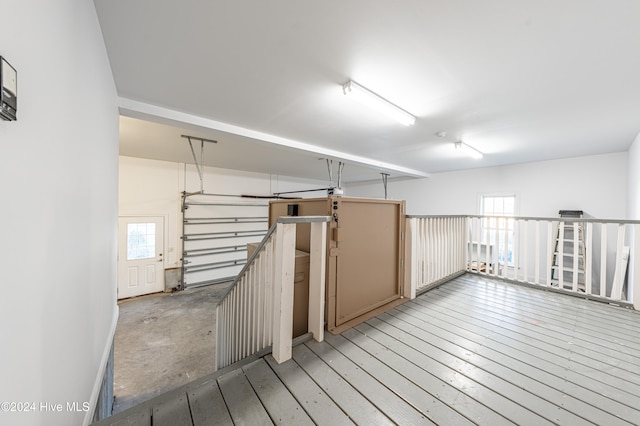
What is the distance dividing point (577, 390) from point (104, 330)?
11.4 ft

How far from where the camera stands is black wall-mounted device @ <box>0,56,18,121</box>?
1.79 ft

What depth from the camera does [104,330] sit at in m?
1.93

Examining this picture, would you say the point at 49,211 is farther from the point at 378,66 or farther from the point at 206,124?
the point at 206,124

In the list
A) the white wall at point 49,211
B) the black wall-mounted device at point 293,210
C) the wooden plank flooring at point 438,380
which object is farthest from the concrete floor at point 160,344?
the black wall-mounted device at point 293,210

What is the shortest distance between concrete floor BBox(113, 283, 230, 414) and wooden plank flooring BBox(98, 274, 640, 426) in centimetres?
227

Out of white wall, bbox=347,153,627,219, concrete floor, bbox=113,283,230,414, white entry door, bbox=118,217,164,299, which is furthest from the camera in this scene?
white entry door, bbox=118,217,164,299

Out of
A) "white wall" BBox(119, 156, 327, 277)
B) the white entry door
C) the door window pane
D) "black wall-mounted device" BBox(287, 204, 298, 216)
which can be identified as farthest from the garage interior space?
the door window pane

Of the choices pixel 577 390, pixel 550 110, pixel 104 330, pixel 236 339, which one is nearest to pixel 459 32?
pixel 550 110

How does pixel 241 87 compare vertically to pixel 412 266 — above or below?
above

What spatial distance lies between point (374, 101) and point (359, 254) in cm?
169

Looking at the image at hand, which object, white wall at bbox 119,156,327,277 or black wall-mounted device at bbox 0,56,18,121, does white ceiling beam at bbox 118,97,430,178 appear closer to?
black wall-mounted device at bbox 0,56,18,121

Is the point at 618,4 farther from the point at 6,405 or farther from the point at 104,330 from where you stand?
the point at 104,330

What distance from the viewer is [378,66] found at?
2033mm

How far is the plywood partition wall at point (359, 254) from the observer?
85.1 inches
